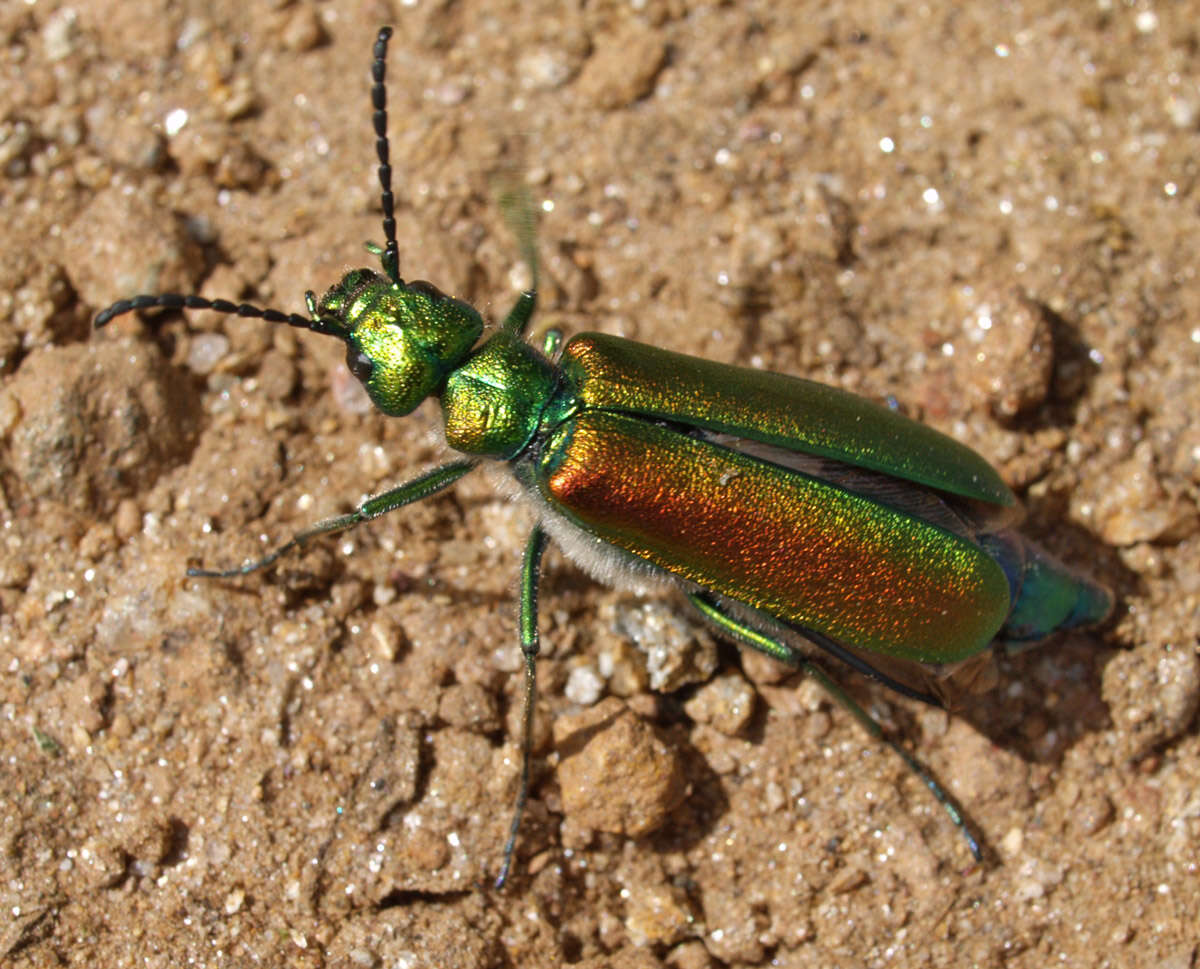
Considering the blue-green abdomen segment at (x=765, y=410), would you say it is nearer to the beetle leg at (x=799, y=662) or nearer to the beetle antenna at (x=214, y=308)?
the beetle leg at (x=799, y=662)

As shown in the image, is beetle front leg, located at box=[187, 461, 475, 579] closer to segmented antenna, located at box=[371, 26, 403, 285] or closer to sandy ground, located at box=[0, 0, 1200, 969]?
sandy ground, located at box=[0, 0, 1200, 969]

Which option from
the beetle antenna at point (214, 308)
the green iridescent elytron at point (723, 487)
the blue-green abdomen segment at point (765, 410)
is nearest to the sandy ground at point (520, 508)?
the green iridescent elytron at point (723, 487)

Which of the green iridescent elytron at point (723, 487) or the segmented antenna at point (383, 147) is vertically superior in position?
the segmented antenna at point (383, 147)

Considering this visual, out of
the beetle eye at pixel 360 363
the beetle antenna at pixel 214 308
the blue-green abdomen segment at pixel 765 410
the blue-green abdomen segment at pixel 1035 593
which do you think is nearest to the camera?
the beetle antenna at pixel 214 308

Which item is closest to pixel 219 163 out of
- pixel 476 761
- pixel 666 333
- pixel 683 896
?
pixel 666 333

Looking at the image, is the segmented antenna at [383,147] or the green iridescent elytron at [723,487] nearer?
the green iridescent elytron at [723,487]

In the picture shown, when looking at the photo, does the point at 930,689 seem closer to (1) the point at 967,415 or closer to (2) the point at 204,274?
(1) the point at 967,415

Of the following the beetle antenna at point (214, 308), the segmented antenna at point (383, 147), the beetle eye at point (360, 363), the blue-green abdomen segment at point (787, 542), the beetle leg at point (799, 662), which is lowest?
the beetle leg at point (799, 662)
